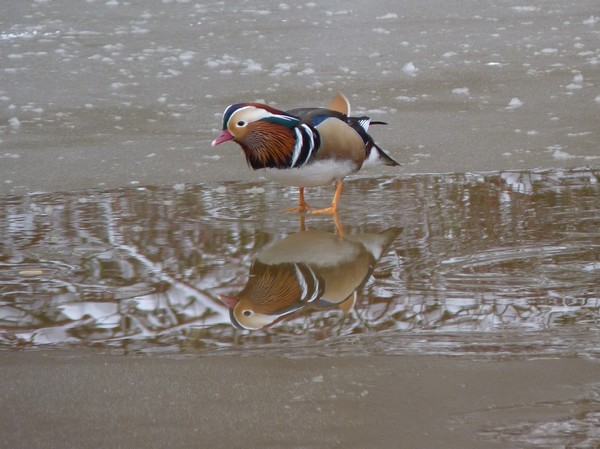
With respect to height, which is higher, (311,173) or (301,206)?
(311,173)

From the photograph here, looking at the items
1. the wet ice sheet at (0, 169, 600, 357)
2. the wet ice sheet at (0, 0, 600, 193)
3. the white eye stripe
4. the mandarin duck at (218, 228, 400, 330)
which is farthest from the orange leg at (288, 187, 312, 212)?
the wet ice sheet at (0, 0, 600, 193)

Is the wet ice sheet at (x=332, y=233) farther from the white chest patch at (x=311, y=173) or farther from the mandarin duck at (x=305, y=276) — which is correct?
the white chest patch at (x=311, y=173)

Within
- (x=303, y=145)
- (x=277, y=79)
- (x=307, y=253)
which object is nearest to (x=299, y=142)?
(x=303, y=145)

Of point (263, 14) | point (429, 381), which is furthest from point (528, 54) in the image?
point (429, 381)

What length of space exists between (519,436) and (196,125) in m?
4.39

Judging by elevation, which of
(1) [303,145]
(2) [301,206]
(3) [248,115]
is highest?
(3) [248,115]

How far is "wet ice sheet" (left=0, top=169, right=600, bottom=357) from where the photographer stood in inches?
136

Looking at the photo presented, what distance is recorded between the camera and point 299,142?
4.57m

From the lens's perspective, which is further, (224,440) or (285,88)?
(285,88)

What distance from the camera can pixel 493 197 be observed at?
198 inches

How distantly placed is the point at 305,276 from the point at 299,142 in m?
0.78

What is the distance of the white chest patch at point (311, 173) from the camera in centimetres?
466

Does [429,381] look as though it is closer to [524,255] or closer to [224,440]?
[224,440]

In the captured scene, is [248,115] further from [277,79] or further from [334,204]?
[277,79]
